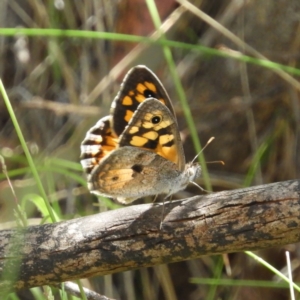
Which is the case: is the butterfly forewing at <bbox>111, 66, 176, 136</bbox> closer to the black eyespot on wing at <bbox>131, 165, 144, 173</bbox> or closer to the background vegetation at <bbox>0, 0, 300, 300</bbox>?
the black eyespot on wing at <bbox>131, 165, 144, 173</bbox>

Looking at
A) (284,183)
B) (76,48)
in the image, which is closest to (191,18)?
(76,48)

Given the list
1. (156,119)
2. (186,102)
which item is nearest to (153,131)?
(156,119)

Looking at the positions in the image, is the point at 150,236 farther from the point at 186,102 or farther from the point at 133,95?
the point at 186,102

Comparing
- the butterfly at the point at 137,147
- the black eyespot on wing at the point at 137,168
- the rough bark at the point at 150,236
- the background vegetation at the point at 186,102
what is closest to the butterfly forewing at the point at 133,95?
the butterfly at the point at 137,147

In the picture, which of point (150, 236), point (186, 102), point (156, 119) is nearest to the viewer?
point (150, 236)

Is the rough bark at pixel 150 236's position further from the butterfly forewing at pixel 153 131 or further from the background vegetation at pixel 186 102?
the background vegetation at pixel 186 102
